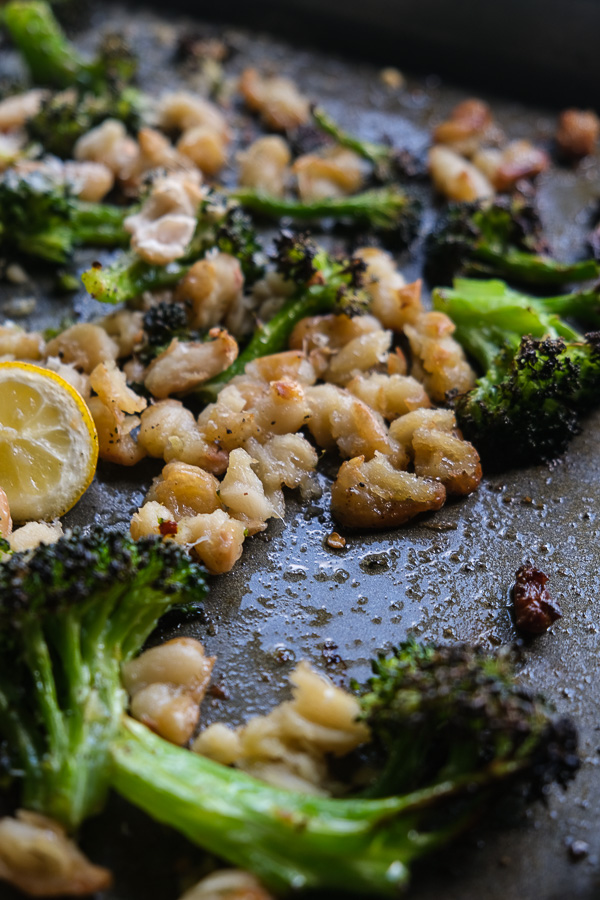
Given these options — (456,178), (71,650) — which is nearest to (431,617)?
(71,650)

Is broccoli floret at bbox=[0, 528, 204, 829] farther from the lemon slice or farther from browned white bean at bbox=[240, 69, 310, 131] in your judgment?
browned white bean at bbox=[240, 69, 310, 131]

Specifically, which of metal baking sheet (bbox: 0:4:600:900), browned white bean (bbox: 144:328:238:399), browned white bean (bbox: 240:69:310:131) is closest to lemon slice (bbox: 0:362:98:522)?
metal baking sheet (bbox: 0:4:600:900)

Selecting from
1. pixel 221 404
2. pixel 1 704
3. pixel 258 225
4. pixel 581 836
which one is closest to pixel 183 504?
pixel 221 404

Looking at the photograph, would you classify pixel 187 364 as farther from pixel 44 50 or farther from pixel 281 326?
pixel 44 50

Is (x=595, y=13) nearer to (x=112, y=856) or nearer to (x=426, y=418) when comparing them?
(x=426, y=418)

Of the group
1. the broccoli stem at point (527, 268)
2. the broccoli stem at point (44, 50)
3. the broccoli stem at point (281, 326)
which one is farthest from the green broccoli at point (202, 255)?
the broccoli stem at point (44, 50)
